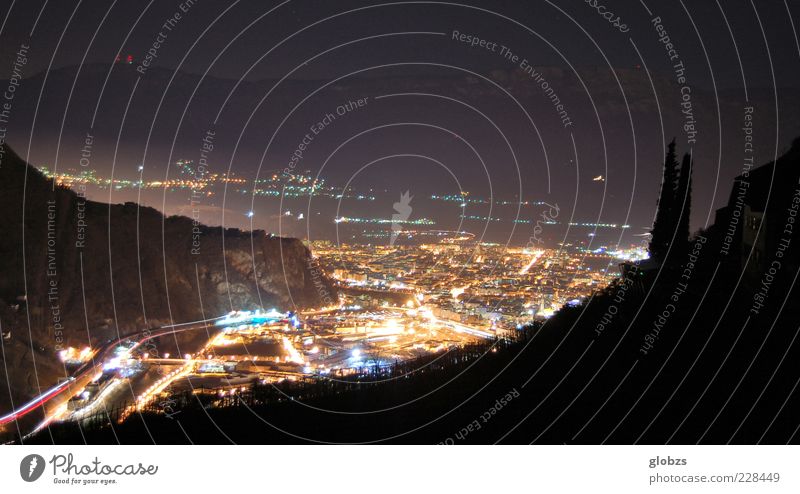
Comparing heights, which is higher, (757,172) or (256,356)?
(757,172)

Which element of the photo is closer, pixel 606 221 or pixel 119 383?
pixel 119 383

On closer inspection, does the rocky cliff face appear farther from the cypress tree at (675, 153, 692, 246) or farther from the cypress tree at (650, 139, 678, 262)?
the cypress tree at (675, 153, 692, 246)

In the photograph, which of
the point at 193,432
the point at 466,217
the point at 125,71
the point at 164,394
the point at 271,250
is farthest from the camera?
A: the point at 466,217

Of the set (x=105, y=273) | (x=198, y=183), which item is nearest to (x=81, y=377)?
(x=105, y=273)

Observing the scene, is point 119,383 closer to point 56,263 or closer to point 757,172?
point 56,263

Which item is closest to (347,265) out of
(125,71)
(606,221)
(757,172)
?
(125,71)

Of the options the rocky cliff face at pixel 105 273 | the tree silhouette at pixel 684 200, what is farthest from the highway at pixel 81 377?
the tree silhouette at pixel 684 200

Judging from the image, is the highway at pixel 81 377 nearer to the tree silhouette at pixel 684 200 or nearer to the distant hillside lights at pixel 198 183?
the distant hillside lights at pixel 198 183
